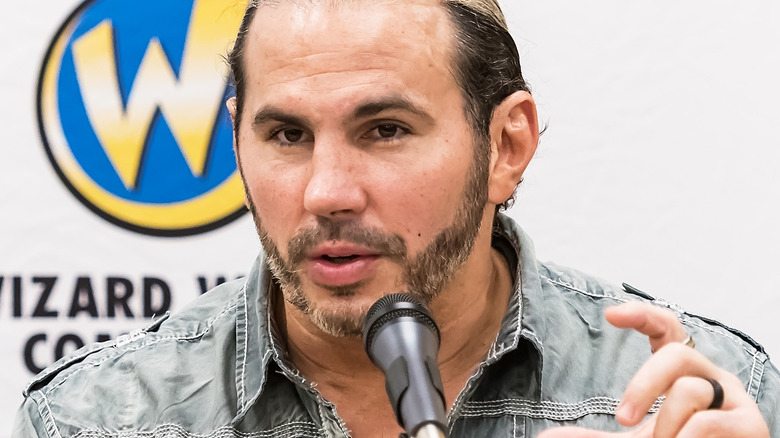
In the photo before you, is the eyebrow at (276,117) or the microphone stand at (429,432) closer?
the microphone stand at (429,432)

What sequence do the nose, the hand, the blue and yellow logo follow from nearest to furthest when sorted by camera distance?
the hand, the nose, the blue and yellow logo

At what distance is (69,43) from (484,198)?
0.91m

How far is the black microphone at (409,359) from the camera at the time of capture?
83 cm

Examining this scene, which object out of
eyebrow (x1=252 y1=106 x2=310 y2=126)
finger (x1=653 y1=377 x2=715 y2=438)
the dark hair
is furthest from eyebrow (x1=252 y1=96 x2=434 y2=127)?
finger (x1=653 y1=377 x2=715 y2=438)

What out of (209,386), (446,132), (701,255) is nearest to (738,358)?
(701,255)

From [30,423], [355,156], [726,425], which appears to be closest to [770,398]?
[726,425]

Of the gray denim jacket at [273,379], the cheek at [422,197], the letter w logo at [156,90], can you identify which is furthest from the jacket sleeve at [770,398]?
the letter w logo at [156,90]

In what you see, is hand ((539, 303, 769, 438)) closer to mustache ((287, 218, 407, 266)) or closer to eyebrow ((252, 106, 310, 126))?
mustache ((287, 218, 407, 266))

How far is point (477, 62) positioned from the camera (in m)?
1.61

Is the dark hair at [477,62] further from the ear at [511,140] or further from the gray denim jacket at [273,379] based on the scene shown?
the gray denim jacket at [273,379]

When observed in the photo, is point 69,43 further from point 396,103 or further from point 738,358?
point 738,358

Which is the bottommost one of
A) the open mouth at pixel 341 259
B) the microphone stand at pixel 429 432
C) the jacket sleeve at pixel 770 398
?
the jacket sleeve at pixel 770 398

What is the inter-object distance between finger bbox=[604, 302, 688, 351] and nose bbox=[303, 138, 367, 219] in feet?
1.35

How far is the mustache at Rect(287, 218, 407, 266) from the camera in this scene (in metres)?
1.36
